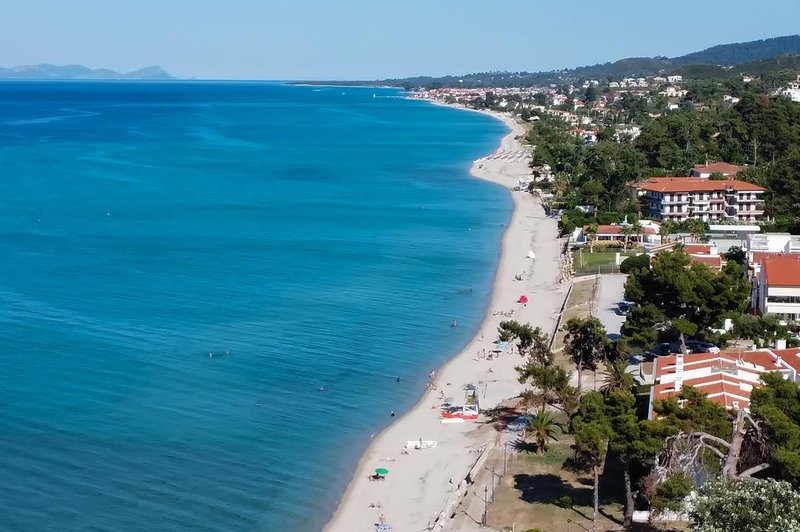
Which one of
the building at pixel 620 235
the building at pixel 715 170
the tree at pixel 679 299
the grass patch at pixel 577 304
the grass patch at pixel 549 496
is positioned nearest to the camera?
the grass patch at pixel 549 496

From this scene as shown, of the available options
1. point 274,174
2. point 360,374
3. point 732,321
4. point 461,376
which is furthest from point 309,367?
point 274,174

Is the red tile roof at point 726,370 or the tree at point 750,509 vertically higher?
the tree at point 750,509

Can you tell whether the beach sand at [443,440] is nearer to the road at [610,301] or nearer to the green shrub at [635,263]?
the road at [610,301]

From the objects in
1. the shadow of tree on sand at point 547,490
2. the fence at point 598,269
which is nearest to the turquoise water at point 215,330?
the fence at point 598,269

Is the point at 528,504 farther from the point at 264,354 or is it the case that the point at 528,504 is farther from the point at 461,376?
the point at 264,354

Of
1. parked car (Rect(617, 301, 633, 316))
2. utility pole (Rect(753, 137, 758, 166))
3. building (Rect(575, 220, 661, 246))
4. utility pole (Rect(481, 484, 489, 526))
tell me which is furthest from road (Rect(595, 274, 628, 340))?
utility pole (Rect(753, 137, 758, 166))

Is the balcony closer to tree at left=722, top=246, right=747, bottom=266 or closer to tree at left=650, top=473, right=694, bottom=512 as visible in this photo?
tree at left=722, top=246, right=747, bottom=266
